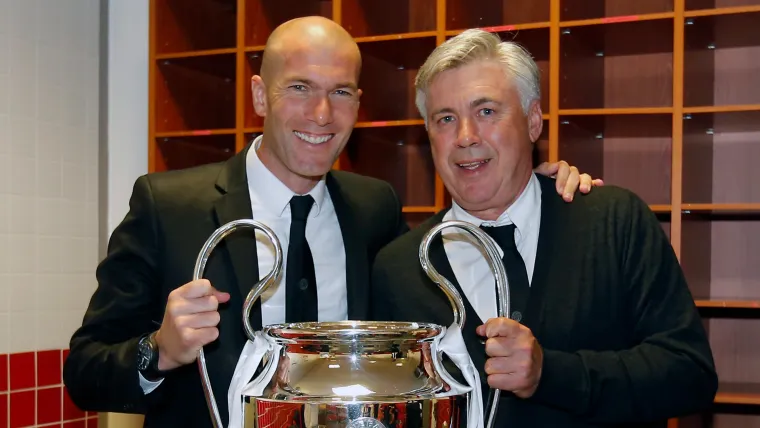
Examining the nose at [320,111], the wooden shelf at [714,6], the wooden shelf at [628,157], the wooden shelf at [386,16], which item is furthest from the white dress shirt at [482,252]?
the wooden shelf at [386,16]

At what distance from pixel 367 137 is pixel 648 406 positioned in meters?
1.75

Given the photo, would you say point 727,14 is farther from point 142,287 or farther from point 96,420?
point 96,420

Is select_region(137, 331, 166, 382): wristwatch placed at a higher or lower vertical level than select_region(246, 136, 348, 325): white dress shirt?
lower

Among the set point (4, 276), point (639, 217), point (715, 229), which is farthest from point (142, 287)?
point (715, 229)

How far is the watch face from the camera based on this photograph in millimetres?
1442

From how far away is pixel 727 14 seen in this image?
256 cm

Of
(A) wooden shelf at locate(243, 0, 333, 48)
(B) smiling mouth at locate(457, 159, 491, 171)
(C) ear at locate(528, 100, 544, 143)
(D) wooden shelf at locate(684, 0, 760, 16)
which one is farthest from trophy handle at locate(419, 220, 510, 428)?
(A) wooden shelf at locate(243, 0, 333, 48)

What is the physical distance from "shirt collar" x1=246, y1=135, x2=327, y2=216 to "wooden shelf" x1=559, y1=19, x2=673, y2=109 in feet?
3.68

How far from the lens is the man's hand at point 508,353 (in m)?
1.15

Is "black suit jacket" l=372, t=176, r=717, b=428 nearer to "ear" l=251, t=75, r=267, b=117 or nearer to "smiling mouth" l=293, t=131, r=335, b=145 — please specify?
"smiling mouth" l=293, t=131, r=335, b=145

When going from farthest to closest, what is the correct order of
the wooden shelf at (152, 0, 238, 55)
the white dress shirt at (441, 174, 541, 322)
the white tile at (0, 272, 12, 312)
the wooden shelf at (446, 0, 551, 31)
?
the wooden shelf at (152, 0, 238, 55), the wooden shelf at (446, 0, 551, 31), the white tile at (0, 272, 12, 312), the white dress shirt at (441, 174, 541, 322)

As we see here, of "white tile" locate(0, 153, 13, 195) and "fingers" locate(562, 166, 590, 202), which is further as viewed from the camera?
"white tile" locate(0, 153, 13, 195)

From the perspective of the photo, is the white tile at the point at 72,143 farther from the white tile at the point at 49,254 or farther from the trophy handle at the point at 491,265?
the trophy handle at the point at 491,265

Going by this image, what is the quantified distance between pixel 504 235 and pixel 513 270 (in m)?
0.08
